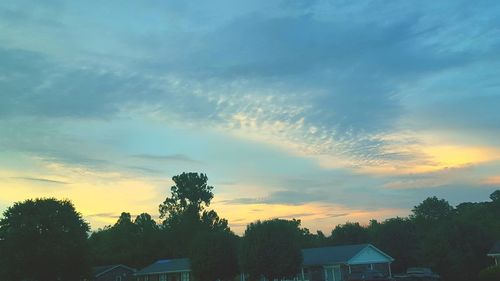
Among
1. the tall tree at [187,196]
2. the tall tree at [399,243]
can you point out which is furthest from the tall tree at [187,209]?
the tall tree at [399,243]

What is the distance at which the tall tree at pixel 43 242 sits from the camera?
5869cm

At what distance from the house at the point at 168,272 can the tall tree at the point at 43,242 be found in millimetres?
13920

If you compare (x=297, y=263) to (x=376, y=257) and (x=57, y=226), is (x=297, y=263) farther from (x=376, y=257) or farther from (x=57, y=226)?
(x=57, y=226)

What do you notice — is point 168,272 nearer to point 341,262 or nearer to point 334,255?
point 334,255

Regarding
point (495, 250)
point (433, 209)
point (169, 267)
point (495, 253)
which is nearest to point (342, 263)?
point (495, 253)

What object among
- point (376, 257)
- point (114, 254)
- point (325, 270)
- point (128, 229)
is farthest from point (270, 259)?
point (128, 229)

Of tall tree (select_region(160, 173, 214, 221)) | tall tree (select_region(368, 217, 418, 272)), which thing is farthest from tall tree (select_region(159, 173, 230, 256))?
tall tree (select_region(368, 217, 418, 272))

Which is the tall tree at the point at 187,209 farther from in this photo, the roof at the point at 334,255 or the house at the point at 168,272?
the roof at the point at 334,255

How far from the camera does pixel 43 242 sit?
59812 millimetres

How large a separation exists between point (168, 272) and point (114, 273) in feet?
37.7

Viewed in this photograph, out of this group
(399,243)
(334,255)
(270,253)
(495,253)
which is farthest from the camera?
(399,243)

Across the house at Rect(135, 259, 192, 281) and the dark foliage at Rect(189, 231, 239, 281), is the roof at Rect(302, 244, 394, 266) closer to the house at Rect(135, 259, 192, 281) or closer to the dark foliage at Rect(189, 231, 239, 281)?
the dark foliage at Rect(189, 231, 239, 281)

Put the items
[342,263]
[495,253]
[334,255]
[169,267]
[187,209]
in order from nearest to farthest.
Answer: [495,253]
[342,263]
[334,255]
[169,267]
[187,209]

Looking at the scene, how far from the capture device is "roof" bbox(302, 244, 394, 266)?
54406 millimetres
